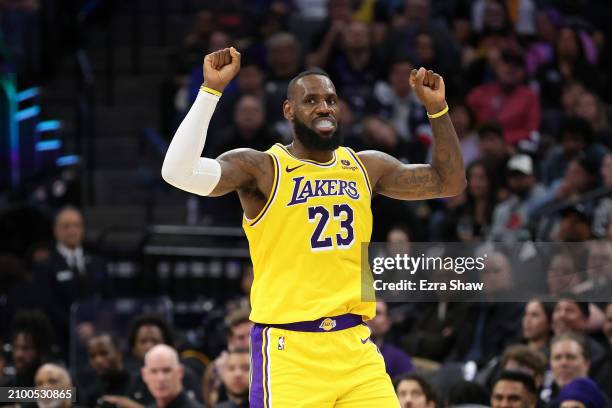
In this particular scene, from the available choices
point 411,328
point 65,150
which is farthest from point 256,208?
point 65,150

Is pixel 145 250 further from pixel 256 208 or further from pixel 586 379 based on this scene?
pixel 256 208

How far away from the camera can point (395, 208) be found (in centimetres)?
1267

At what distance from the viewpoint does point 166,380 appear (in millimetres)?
9742

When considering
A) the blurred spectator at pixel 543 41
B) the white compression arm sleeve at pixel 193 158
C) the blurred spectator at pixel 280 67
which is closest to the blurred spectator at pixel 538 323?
the white compression arm sleeve at pixel 193 158

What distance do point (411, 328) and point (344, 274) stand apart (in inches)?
196

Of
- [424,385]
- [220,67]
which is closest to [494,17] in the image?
[424,385]

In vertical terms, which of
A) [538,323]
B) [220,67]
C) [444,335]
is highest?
[220,67]

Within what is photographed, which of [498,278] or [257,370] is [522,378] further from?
[257,370]

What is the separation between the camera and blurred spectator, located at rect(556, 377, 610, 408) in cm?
886

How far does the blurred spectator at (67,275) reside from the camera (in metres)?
12.5

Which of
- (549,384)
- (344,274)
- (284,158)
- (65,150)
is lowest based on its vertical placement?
(549,384)

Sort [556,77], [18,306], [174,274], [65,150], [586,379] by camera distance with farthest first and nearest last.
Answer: [65,150], [556,77], [174,274], [18,306], [586,379]

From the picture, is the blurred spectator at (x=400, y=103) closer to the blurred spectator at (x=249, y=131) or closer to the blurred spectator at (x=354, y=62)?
the blurred spectator at (x=354, y=62)

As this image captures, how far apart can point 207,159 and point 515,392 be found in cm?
334
